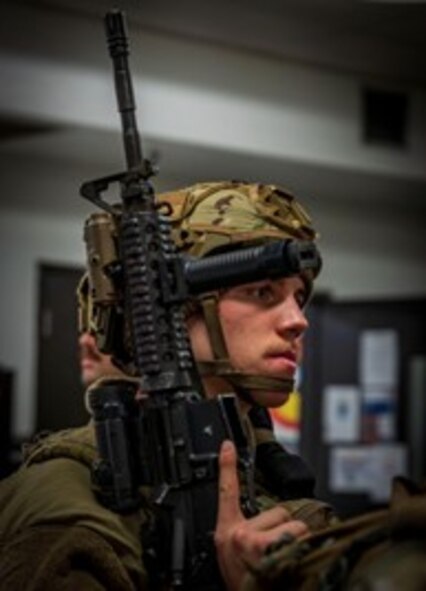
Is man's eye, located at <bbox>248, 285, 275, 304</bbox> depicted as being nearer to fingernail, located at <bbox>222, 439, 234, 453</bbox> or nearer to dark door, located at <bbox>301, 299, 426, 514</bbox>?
fingernail, located at <bbox>222, 439, 234, 453</bbox>

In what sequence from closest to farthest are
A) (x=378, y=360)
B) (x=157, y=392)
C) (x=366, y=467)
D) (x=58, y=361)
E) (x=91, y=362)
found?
(x=157, y=392)
(x=91, y=362)
(x=58, y=361)
(x=366, y=467)
(x=378, y=360)

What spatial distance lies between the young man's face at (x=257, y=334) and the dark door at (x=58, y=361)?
4.41 metres

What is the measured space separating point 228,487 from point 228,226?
0.44m

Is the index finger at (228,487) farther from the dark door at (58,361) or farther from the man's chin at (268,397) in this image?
the dark door at (58,361)

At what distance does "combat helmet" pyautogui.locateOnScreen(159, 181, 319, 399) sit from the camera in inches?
72.6

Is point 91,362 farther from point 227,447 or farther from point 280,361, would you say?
point 227,447

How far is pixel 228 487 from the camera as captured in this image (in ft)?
5.34

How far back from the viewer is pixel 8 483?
74.0 inches

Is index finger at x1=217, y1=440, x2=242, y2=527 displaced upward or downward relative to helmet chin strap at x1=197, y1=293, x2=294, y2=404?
downward

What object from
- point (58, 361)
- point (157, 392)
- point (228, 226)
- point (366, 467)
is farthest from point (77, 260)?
point (157, 392)

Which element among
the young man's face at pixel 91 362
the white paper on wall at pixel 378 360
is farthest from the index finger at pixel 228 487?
the white paper on wall at pixel 378 360

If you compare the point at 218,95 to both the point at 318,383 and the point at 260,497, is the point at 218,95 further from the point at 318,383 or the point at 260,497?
the point at 260,497

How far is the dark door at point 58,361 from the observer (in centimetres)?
625

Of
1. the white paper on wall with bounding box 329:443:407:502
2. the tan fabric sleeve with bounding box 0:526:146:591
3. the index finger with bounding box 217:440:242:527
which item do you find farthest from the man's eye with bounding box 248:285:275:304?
the white paper on wall with bounding box 329:443:407:502
